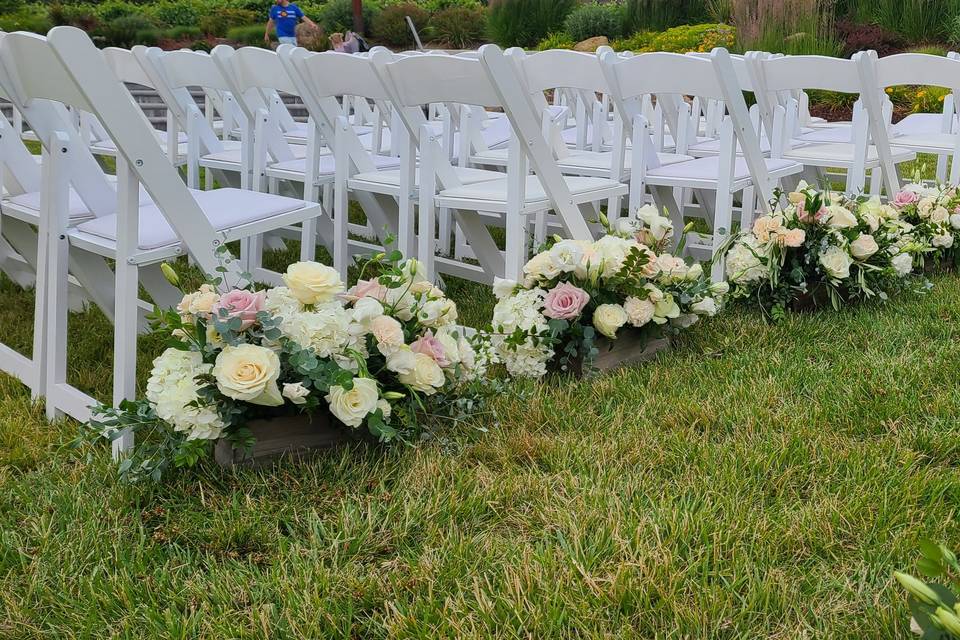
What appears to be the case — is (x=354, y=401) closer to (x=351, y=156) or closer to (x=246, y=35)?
(x=351, y=156)

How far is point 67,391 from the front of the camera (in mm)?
2525

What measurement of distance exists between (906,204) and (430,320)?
7.91 ft

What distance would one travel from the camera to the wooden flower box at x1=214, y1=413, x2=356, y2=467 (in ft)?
7.09

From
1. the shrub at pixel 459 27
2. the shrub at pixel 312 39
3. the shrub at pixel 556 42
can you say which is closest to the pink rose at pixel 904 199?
the shrub at pixel 556 42

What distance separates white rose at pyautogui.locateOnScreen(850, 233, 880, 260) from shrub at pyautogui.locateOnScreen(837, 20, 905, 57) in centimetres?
1044

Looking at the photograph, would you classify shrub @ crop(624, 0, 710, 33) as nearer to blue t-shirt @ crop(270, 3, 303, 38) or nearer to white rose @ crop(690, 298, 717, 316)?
blue t-shirt @ crop(270, 3, 303, 38)

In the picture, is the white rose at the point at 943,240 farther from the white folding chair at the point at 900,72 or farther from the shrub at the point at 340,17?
the shrub at the point at 340,17

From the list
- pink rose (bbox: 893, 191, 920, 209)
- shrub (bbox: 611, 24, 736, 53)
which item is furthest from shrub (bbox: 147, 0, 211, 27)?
pink rose (bbox: 893, 191, 920, 209)

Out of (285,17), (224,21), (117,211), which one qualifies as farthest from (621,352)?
(224,21)

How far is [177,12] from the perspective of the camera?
24281 mm

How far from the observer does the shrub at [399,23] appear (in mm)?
22359

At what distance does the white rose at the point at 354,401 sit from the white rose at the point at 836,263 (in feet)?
6.09

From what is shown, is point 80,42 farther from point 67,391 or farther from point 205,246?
point 67,391

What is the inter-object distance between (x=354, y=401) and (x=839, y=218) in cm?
204
